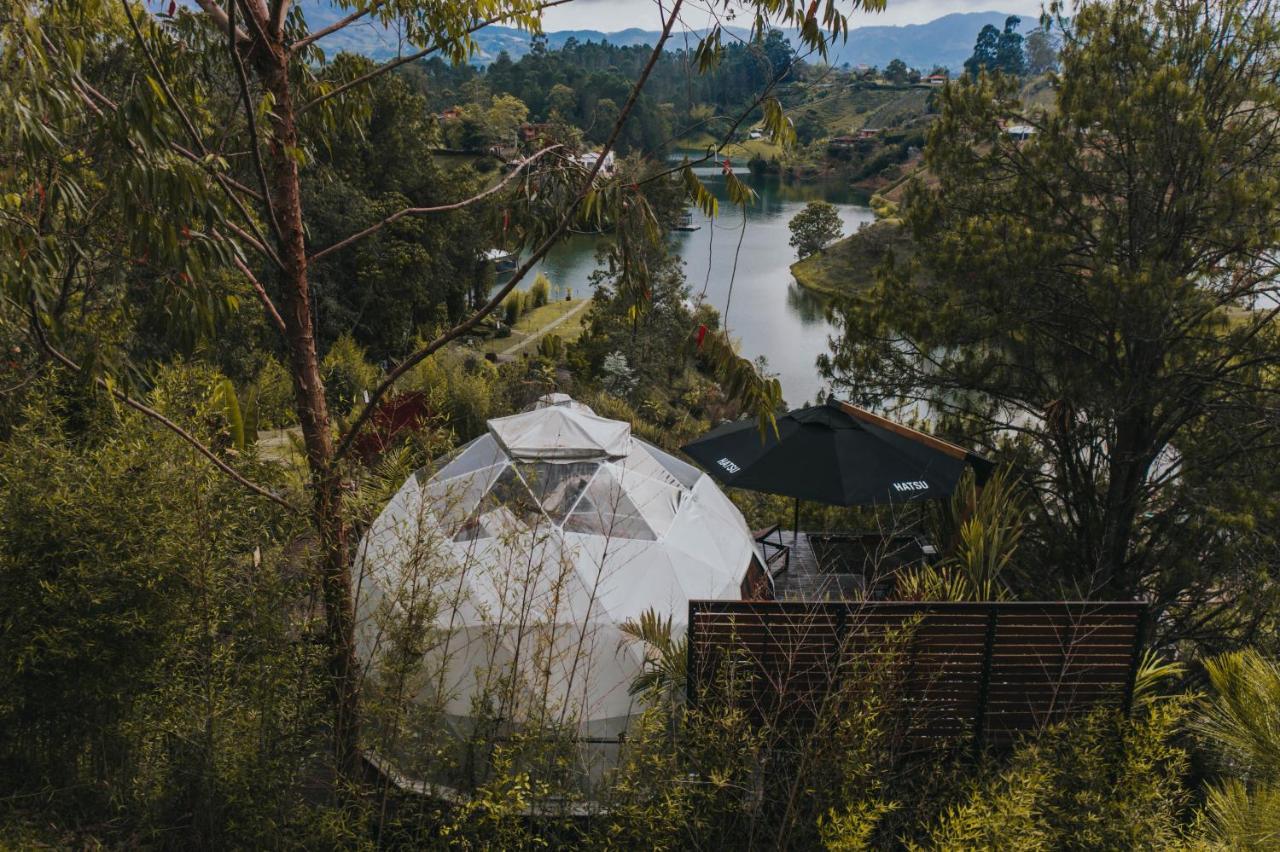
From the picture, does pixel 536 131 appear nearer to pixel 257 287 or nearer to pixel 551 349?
pixel 257 287

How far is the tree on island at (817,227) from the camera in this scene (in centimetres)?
3741

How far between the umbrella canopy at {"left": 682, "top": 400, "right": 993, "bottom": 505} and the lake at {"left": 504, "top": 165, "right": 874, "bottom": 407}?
575 centimetres

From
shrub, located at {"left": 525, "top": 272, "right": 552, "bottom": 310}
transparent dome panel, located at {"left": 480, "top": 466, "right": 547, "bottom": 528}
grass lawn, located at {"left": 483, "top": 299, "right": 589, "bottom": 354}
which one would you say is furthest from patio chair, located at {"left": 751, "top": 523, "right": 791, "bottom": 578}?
shrub, located at {"left": 525, "top": 272, "right": 552, "bottom": 310}

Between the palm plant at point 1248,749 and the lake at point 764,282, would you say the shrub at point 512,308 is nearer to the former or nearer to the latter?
the lake at point 764,282

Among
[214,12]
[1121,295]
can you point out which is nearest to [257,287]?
[214,12]

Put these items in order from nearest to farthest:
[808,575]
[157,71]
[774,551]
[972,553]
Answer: [157,71], [972,553], [808,575], [774,551]

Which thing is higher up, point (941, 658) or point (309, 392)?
point (309, 392)

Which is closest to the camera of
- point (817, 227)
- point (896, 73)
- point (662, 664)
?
point (662, 664)

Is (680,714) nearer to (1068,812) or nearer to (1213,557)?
(1068,812)

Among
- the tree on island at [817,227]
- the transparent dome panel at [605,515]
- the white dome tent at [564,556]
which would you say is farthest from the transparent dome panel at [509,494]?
the tree on island at [817,227]

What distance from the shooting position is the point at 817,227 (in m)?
37.6

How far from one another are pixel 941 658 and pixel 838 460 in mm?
3309

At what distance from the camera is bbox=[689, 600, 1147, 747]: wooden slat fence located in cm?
451

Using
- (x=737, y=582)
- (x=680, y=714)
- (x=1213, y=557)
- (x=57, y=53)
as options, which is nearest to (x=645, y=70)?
(x=57, y=53)
